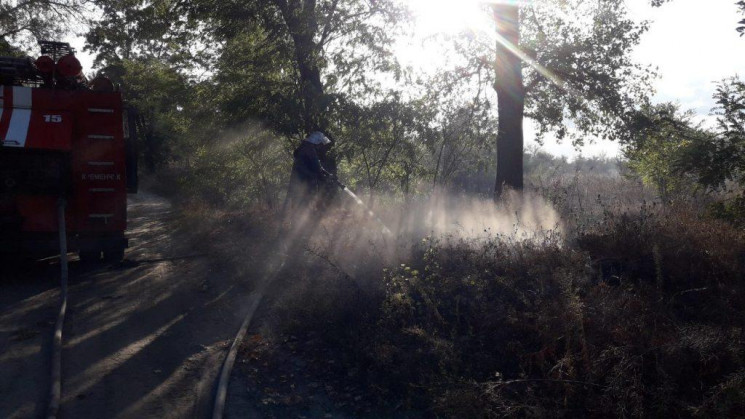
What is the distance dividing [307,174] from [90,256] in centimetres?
434

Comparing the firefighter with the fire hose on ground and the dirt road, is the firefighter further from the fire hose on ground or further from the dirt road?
the fire hose on ground

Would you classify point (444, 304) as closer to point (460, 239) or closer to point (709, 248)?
point (460, 239)

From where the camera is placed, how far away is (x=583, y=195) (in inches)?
476

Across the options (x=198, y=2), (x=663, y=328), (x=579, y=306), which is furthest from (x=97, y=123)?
(x=663, y=328)

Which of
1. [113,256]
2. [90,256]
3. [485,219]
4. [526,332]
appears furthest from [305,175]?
[526,332]

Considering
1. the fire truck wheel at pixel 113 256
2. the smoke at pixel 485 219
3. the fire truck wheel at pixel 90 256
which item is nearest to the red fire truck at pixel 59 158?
the fire truck wheel at pixel 90 256

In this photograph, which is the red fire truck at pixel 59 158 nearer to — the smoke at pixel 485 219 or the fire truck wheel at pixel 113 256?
the fire truck wheel at pixel 113 256

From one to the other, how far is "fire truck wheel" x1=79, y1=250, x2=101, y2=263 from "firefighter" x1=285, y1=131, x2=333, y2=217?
157 inches

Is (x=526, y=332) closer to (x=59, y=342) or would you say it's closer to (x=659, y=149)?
(x=59, y=342)

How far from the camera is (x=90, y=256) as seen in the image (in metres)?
10.7

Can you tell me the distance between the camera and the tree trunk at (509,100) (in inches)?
517

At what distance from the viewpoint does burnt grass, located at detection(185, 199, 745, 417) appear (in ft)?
15.6

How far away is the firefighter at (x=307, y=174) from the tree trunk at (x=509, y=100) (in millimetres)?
3903

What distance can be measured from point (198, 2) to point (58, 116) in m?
5.52
